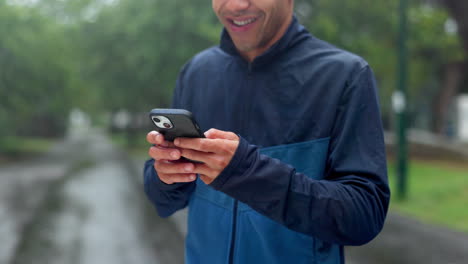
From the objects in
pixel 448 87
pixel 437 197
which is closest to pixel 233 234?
pixel 437 197

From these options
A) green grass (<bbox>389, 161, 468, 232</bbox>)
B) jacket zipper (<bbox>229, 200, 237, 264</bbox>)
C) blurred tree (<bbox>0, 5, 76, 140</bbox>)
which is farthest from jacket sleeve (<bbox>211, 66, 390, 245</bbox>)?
blurred tree (<bbox>0, 5, 76, 140</bbox>)

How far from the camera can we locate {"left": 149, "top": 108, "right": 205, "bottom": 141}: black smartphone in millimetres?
1135

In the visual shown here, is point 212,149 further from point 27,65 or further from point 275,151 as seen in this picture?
point 27,65

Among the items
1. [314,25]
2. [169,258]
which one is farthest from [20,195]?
[314,25]

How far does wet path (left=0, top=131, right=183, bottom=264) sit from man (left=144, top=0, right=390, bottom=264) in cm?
511

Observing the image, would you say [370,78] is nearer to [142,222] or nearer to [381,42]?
[142,222]

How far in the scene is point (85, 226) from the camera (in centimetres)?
851

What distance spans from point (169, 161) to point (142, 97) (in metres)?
25.8

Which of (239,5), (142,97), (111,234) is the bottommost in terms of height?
(142,97)

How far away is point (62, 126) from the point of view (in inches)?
2058

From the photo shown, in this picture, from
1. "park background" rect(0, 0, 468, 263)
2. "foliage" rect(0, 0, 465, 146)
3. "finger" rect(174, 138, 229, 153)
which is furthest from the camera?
"foliage" rect(0, 0, 465, 146)

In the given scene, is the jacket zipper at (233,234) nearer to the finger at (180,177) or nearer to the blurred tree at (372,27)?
the finger at (180,177)

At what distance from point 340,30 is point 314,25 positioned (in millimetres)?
1059

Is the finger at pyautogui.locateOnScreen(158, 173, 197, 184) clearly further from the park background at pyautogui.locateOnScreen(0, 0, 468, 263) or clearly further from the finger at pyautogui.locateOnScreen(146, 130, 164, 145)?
the park background at pyautogui.locateOnScreen(0, 0, 468, 263)
